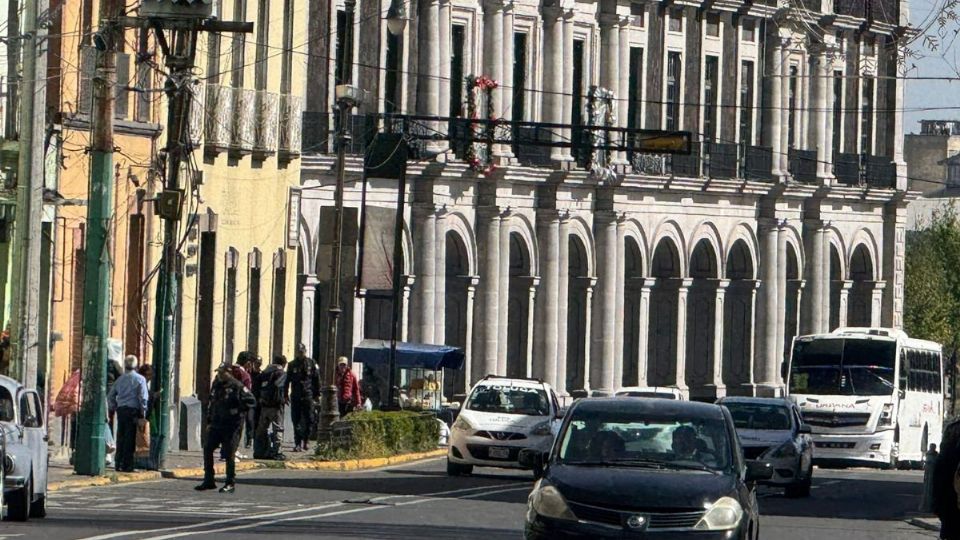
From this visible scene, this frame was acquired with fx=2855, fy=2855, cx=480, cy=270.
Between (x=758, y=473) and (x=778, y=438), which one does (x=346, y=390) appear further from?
(x=758, y=473)

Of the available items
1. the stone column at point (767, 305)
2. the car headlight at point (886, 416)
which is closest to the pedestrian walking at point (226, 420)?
the car headlight at point (886, 416)

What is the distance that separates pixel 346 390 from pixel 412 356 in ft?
26.4

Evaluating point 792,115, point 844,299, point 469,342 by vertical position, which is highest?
point 792,115

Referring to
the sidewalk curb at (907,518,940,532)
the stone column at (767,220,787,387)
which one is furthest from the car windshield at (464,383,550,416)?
the stone column at (767,220,787,387)

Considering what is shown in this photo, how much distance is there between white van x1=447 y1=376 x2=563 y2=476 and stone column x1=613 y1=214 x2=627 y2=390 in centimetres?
3289

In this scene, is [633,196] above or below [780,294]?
above

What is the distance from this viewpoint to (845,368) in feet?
194

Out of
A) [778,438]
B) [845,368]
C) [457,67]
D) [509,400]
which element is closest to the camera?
[778,438]

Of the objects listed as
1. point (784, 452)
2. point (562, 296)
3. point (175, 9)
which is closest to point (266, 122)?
point (784, 452)

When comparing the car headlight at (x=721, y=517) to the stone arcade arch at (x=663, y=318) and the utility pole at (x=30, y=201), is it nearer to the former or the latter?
the utility pole at (x=30, y=201)

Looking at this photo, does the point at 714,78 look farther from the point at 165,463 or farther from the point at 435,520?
the point at 435,520

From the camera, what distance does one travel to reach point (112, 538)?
24.0 metres

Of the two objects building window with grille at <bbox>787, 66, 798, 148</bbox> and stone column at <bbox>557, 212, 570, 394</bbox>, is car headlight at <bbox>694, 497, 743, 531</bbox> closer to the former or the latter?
stone column at <bbox>557, 212, 570, 394</bbox>

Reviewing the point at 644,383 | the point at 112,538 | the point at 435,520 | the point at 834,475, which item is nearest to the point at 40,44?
the point at 435,520
